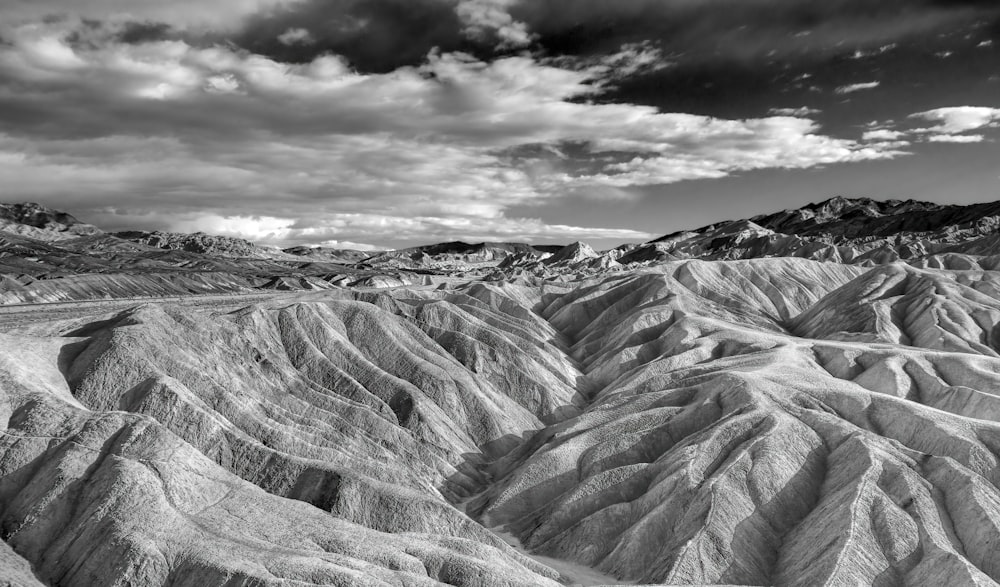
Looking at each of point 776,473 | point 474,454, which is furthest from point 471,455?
point 776,473

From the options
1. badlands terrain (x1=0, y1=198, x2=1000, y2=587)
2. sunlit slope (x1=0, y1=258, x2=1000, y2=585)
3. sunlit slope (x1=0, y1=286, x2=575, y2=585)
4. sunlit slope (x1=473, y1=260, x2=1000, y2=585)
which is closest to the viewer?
sunlit slope (x1=0, y1=286, x2=575, y2=585)

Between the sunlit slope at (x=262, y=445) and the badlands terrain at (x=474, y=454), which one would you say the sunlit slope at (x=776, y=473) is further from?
the sunlit slope at (x=262, y=445)

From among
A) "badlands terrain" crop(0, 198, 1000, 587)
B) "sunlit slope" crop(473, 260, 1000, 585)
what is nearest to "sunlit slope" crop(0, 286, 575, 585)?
"badlands terrain" crop(0, 198, 1000, 587)

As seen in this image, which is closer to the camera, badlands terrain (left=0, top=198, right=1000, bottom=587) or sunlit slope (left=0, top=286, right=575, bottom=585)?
sunlit slope (left=0, top=286, right=575, bottom=585)

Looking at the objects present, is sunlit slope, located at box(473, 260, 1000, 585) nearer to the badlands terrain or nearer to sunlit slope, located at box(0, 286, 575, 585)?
the badlands terrain

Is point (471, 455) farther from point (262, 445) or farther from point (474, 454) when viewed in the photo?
point (262, 445)

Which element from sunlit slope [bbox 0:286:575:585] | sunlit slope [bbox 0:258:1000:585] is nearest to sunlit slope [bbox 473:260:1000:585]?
sunlit slope [bbox 0:258:1000:585]

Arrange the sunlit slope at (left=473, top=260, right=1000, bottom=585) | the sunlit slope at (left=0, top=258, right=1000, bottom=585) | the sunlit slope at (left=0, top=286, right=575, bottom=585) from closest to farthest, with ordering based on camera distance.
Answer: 1. the sunlit slope at (left=0, top=286, right=575, bottom=585)
2. the sunlit slope at (left=0, top=258, right=1000, bottom=585)
3. the sunlit slope at (left=473, top=260, right=1000, bottom=585)

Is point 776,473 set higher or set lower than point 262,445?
lower
